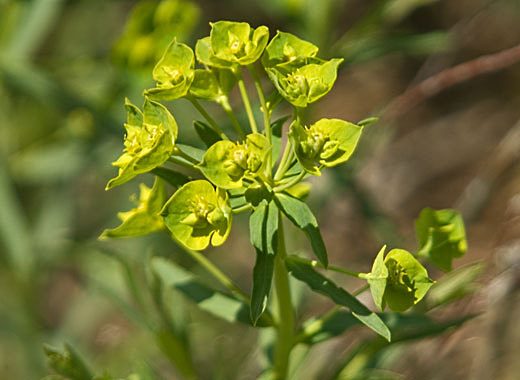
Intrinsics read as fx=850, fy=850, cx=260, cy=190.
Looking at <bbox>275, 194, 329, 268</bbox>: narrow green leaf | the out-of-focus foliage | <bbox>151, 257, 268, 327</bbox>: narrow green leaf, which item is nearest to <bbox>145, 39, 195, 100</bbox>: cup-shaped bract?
<bbox>275, 194, 329, 268</bbox>: narrow green leaf

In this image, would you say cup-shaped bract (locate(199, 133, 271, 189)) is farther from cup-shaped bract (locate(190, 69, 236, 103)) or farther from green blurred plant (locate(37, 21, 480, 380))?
cup-shaped bract (locate(190, 69, 236, 103))

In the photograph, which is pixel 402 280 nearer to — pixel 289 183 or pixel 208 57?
pixel 289 183

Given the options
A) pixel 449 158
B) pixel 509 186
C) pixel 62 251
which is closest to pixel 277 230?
pixel 62 251

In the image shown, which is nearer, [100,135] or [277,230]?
[277,230]

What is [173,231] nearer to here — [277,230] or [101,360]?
[277,230]

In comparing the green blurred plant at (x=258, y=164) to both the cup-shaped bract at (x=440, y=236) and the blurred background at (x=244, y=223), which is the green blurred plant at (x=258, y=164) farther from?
the blurred background at (x=244, y=223)

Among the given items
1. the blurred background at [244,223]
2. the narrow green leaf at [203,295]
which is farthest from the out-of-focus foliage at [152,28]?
the narrow green leaf at [203,295]
